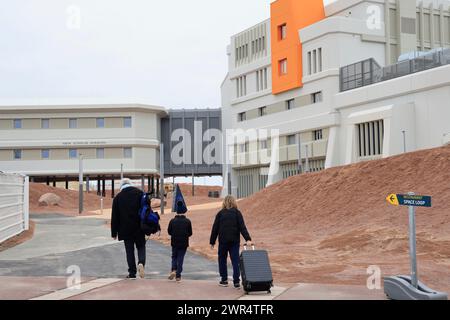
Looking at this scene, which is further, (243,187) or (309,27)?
(243,187)

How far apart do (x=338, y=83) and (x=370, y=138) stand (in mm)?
7332

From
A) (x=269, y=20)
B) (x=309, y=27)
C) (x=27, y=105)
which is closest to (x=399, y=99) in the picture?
(x=309, y=27)

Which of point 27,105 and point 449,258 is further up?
point 27,105

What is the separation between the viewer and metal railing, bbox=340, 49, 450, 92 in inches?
1502

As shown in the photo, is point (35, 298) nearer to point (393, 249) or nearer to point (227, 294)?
point (227, 294)

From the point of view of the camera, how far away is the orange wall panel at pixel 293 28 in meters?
53.2

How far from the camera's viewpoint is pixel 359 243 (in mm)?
20453

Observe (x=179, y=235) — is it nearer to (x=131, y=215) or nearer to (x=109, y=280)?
(x=131, y=215)

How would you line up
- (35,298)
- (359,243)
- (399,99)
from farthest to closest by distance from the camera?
(399,99) < (359,243) < (35,298)

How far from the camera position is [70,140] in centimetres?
6606

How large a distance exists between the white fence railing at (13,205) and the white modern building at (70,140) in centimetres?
4010

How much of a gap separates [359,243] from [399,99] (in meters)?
22.4

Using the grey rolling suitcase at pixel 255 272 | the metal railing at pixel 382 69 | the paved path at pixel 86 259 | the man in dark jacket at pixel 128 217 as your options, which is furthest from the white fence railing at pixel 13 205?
the metal railing at pixel 382 69

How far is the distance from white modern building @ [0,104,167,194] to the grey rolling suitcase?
56474mm
